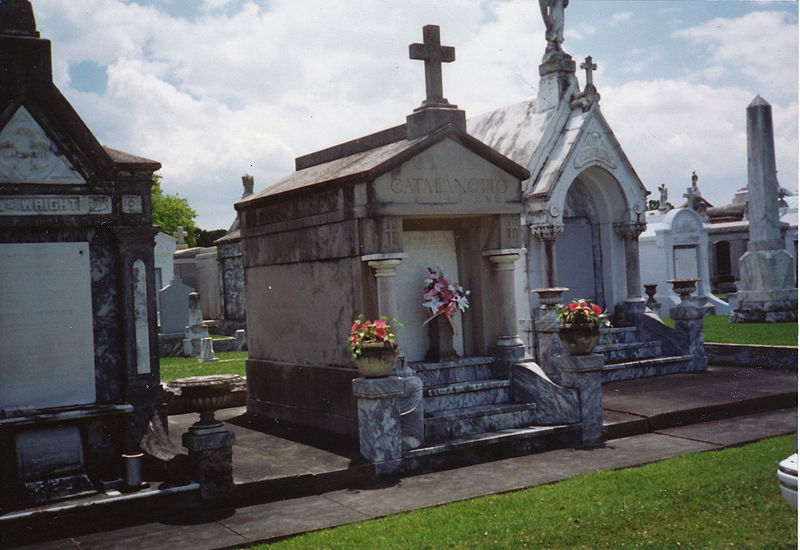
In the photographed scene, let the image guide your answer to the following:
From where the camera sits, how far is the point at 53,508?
6.36m

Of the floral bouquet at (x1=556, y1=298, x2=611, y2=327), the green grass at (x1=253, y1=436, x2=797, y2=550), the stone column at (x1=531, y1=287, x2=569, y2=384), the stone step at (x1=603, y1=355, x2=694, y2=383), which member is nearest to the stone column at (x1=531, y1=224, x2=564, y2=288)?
the stone step at (x1=603, y1=355, x2=694, y2=383)

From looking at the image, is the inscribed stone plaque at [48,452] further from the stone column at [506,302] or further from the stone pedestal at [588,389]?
the stone pedestal at [588,389]

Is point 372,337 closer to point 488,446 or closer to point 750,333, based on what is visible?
point 488,446

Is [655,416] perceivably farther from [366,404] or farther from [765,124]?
[765,124]

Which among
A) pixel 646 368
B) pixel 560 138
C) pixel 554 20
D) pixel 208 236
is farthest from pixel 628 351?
pixel 208 236

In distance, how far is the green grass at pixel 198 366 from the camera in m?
15.4

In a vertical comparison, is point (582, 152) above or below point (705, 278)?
above

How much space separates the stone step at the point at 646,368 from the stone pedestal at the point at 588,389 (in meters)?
3.75

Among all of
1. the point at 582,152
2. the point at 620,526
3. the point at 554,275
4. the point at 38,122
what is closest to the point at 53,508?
the point at 38,122

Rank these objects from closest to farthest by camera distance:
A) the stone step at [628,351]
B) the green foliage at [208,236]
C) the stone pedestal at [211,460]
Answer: the stone pedestal at [211,460] → the stone step at [628,351] → the green foliage at [208,236]

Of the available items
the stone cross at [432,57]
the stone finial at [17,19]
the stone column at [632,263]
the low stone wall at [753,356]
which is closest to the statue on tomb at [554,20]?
the stone column at [632,263]

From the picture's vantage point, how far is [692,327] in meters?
13.3

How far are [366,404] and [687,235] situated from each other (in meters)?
19.8

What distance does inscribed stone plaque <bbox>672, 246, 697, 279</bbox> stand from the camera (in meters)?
25.0
